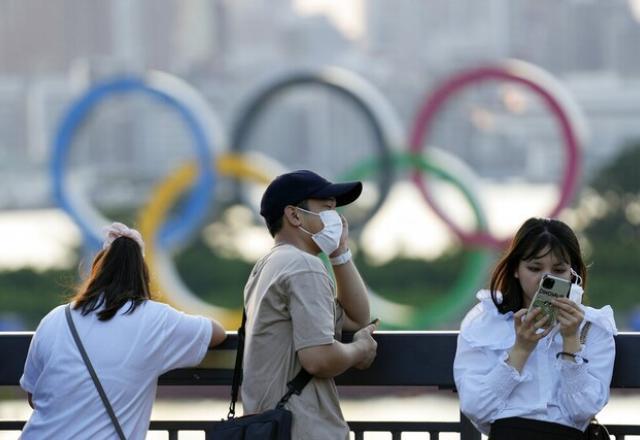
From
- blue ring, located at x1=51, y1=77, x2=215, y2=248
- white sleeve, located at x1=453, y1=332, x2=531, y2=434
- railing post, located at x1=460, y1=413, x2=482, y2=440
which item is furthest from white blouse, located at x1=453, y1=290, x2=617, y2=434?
blue ring, located at x1=51, y1=77, x2=215, y2=248

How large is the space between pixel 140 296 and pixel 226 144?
16.8m

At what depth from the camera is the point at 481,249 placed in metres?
18.3

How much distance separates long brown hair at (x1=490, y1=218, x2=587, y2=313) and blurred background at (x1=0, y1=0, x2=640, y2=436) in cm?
1648

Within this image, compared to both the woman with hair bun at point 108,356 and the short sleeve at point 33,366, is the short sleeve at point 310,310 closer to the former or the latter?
the woman with hair bun at point 108,356

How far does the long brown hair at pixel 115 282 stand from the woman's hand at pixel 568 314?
1.27m

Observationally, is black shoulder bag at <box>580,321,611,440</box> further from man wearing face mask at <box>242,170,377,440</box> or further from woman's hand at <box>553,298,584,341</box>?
man wearing face mask at <box>242,170,377,440</box>

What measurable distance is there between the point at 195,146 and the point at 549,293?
1583 centimetres

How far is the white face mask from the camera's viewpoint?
357 centimetres

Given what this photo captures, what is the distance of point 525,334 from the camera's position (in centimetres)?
335

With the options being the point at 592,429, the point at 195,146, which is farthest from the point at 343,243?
the point at 195,146

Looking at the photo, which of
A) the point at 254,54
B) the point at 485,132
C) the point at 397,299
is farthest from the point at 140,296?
the point at 254,54

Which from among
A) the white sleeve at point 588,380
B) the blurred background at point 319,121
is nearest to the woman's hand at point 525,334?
the white sleeve at point 588,380

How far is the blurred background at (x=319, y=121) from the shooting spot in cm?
2164

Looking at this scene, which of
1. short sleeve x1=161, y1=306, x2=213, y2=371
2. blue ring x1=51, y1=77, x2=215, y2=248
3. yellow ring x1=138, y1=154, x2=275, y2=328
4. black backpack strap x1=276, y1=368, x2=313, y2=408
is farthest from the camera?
blue ring x1=51, y1=77, x2=215, y2=248
